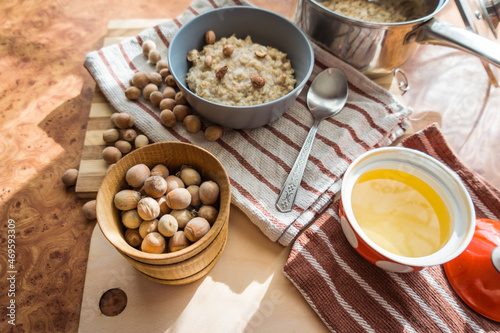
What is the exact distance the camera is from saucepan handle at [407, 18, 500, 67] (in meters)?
0.64

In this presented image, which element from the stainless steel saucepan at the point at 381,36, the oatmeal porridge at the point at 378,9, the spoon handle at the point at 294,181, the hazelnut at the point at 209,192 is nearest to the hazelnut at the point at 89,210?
the hazelnut at the point at 209,192

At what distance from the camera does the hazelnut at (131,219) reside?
21.9 inches

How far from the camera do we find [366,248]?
56cm

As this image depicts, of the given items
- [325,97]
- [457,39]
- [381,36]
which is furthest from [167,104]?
[457,39]

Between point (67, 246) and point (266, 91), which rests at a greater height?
point (266, 91)

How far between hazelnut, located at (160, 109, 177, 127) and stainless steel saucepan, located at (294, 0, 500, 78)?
0.37 metres

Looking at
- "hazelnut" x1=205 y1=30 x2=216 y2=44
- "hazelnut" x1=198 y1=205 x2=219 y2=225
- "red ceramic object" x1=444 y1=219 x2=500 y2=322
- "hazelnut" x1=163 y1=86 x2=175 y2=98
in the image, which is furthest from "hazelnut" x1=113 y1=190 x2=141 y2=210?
"red ceramic object" x1=444 y1=219 x2=500 y2=322

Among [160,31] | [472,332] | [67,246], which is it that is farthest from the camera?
[160,31]

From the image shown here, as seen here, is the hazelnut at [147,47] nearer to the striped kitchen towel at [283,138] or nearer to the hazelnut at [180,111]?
the striped kitchen towel at [283,138]

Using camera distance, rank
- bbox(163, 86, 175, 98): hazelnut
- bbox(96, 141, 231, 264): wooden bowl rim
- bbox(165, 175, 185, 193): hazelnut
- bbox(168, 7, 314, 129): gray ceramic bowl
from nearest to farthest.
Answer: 1. bbox(96, 141, 231, 264): wooden bowl rim
2. bbox(165, 175, 185, 193): hazelnut
3. bbox(168, 7, 314, 129): gray ceramic bowl
4. bbox(163, 86, 175, 98): hazelnut

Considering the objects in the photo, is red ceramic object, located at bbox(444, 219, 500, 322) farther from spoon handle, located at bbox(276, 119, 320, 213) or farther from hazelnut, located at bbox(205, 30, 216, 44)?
hazelnut, located at bbox(205, 30, 216, 44)

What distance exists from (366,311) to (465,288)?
6.5 inches

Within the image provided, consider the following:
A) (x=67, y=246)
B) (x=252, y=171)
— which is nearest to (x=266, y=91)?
(x=252, y=171)

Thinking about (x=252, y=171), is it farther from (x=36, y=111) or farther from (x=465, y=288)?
(x=36, y=111)
